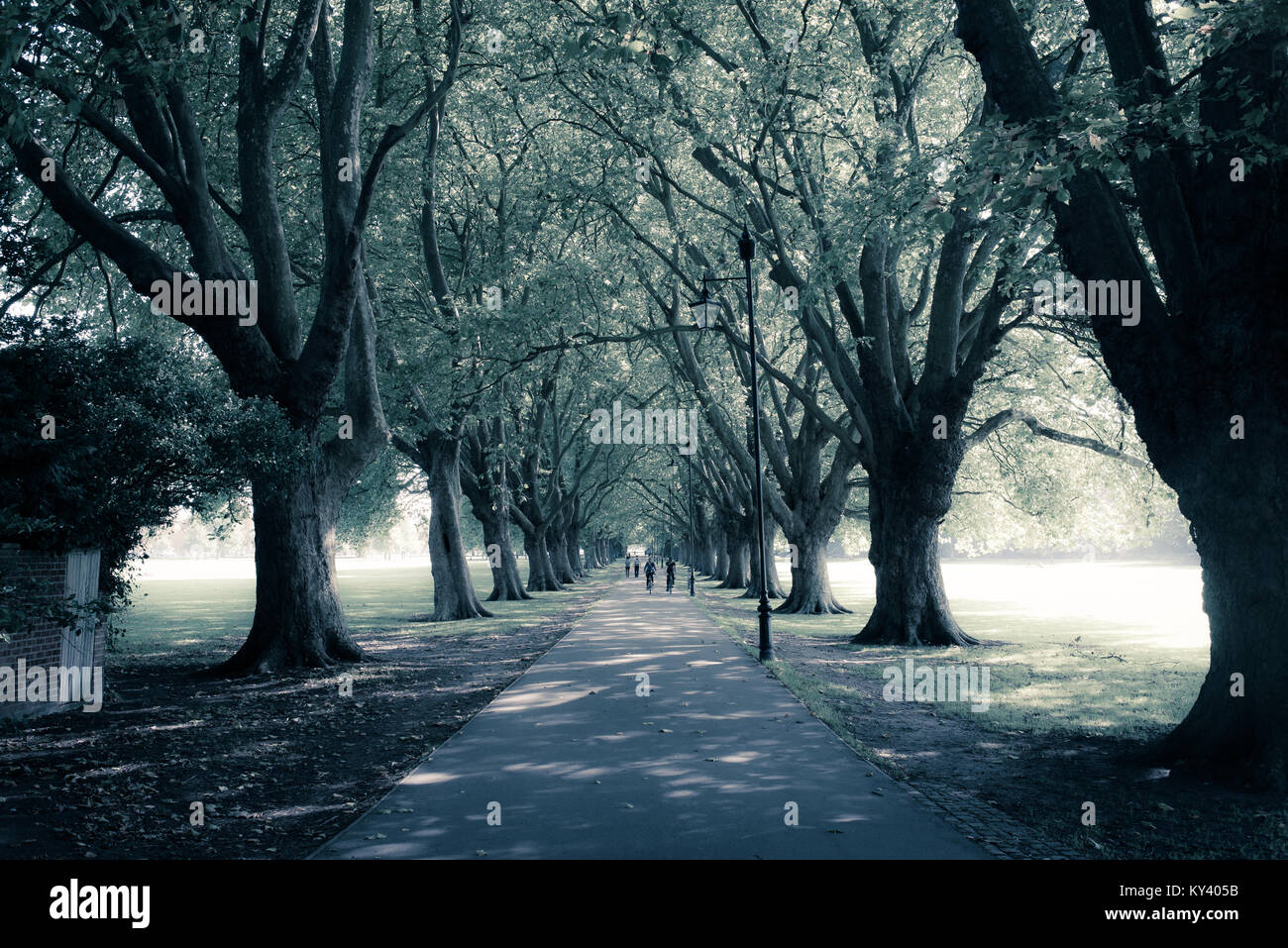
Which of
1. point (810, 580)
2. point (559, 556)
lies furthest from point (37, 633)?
point (559, 556)

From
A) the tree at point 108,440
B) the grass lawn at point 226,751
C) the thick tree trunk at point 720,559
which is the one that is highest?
the tree at point 108,440

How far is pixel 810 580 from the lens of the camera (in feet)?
87.5

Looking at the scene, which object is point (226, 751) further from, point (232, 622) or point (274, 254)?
point (232, 622)

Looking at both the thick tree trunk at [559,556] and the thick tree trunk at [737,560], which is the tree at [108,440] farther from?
the thick tree trunk at [737,560]

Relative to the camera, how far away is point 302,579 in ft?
43.5

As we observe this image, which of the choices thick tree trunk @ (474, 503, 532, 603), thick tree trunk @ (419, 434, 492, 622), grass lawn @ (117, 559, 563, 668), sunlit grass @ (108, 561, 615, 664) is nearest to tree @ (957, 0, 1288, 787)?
grass lawn @ (117, 559, 563, 668)

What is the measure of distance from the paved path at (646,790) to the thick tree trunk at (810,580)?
51.2ft

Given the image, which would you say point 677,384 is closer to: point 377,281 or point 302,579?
point 377,281

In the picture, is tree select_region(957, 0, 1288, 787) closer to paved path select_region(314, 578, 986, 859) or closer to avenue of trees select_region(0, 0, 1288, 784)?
avenue of trees select_region(0, 0, 1288, 784)

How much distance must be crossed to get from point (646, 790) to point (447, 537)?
20.8 metres

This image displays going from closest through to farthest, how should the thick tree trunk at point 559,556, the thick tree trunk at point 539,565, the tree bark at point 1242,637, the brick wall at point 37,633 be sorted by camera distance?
the tree bark at point 1242,637 < the brick wall at point 37,633 < the thick tree trunk at point 539,565 < the thick tree trunk at point 559,556

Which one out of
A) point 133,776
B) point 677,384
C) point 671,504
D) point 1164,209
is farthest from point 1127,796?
point 671,504

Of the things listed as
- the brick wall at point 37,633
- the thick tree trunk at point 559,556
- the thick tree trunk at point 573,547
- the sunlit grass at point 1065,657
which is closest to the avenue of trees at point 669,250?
the brick wall at point 37,633

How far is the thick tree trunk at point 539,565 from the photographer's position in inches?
1582
